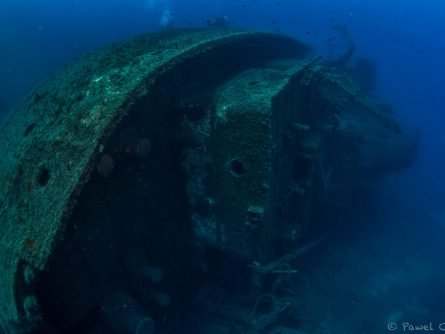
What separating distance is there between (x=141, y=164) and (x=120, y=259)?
2.72 feet

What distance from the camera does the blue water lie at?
775cm

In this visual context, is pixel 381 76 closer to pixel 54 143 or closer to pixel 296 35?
pixel 296 35

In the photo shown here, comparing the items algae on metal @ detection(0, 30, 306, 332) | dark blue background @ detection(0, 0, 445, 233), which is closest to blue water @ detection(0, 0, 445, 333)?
dark blue background @ detection(0, 0, 445, 233)

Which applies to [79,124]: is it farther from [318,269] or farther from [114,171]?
[318,269]

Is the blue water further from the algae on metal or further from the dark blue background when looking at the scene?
the algae on metal

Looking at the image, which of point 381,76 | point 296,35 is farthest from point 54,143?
point 381,76

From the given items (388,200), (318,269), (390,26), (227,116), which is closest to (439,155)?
(388,200)

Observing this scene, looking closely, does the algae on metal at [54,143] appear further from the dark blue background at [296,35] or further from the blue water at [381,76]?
the dark blue background at [296,35]

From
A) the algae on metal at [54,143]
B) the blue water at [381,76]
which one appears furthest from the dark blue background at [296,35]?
the algae on metal at [54,143]

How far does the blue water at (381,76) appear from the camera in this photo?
25.4ft

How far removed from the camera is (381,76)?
168 ft

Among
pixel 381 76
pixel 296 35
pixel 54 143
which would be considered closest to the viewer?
pixel 54 143

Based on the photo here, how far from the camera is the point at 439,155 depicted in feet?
97.6

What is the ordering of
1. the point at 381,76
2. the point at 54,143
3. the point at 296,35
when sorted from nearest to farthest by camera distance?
the point at 54,143 < the point at 296,35 < the point at 381,76
